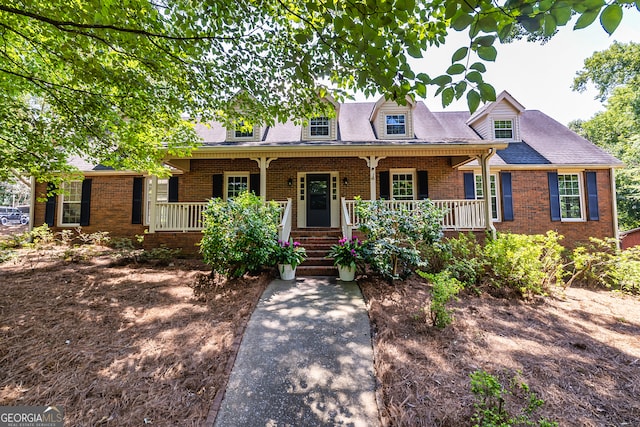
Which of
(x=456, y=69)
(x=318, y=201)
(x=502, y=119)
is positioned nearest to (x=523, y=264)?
(x=456, y=69)

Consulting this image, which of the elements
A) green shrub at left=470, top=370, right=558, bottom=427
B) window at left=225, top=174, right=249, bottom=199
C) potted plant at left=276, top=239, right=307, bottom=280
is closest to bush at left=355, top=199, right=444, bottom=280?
potted plant at left=276, top=239, right=307, bottom=280

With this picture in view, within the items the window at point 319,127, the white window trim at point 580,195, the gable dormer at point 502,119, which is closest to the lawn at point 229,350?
the white window trim at point 580,195

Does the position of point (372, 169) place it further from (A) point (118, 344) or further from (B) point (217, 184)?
(A) point (118, 344)

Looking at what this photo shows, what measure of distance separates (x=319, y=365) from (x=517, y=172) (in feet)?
35.8

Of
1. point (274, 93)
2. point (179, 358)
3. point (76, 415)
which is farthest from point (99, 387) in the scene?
point (274, 93)

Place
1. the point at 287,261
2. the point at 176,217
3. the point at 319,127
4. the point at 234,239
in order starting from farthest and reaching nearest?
the point at 319,127, the point at 176,217, the point at 287,261, the point at 234,239

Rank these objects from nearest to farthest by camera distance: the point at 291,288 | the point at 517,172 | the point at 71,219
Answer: the point at 291,288, the point at 517,172, the point at 71,219

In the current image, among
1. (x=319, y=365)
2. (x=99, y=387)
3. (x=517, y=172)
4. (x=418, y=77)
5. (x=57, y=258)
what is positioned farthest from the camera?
(x=517, y=172)

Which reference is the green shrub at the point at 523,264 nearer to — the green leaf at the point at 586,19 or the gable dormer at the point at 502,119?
the green leaf at the point at 586,19

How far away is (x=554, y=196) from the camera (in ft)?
32.7

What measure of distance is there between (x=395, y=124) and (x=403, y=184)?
7.93 ft

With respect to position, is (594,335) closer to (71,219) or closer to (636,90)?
(71,219)

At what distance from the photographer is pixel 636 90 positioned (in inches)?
532

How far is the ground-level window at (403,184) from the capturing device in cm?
1010
